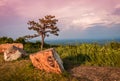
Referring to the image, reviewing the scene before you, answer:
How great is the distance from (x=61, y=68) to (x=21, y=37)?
16020mm

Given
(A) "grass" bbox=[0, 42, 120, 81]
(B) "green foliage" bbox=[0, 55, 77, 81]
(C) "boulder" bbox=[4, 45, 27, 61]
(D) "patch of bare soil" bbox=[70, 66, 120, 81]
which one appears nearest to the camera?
(D) "patch of bare soil" bbox=[70, 66, 120, 81]

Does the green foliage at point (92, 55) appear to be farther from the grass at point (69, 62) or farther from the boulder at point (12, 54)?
the boulder at point (12, 54)

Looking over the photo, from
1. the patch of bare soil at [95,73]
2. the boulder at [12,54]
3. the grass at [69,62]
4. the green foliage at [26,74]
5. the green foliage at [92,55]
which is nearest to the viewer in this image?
the patch of bare soil at [95,73]

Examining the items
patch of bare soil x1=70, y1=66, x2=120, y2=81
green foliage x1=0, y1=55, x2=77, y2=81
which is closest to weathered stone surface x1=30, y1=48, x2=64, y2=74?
green foliage x1=0, y1=55, x2=77, y2=81

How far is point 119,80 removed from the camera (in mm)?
12297

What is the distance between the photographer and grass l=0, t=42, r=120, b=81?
42.4 ft

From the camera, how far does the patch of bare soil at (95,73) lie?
12492 millimetres

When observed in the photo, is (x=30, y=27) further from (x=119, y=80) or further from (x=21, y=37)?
(x=119, y=80)

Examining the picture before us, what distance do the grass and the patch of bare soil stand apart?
0.49 metres

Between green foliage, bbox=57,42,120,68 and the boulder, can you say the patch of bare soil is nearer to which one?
green foliage, bbox=57,42,120,68

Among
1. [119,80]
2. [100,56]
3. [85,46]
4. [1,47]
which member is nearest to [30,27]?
[1,47]

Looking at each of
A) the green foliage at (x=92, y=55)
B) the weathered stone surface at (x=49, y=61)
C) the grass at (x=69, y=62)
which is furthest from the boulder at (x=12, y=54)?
the weathered stone surface at (x=49, y=61)

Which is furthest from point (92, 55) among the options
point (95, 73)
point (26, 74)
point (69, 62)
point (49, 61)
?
point (26, 74)

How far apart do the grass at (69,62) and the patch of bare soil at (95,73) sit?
0.49 meters
